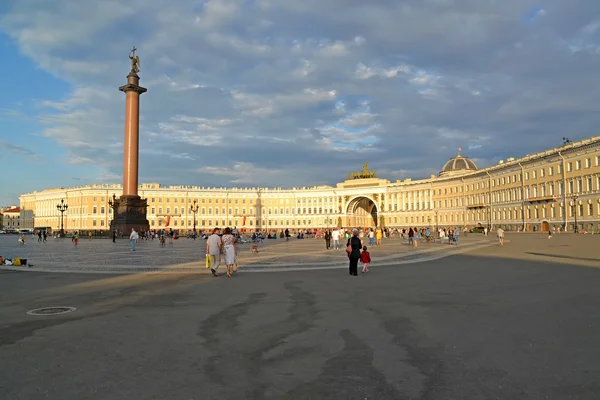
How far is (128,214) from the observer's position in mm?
51188

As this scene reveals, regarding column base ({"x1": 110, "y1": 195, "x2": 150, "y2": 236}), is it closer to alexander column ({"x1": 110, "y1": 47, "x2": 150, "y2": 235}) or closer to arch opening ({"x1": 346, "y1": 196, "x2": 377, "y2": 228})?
alexander column ({"x1": 110, "y1": 47, "x2": 150, "y2": 235})

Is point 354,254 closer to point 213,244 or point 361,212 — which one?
point 213,244

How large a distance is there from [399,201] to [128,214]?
3957 inches

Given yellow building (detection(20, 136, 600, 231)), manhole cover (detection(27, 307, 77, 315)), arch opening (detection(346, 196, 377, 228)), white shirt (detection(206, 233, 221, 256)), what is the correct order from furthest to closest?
arch opening (detection(346, 196, 377, 228)) < yellow building (detection(20, 136, 600, 231)) < white shirt (detection(206, 233, 221, 256)) < manhole cover (detection(27, 307, 77, 315))

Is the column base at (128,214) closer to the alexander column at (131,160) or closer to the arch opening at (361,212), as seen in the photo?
the alexander column at (131,160)

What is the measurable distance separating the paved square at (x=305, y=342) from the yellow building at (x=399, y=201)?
66299 millimetres

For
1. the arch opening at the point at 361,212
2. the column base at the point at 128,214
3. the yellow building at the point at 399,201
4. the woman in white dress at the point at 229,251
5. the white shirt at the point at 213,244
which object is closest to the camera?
the woman in white dress at the point at 229,251

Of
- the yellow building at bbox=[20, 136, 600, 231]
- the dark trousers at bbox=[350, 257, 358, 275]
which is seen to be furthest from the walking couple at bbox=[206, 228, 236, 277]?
the yellow building at bbox=[20, 136, 600, 231]

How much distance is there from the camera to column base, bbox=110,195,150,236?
167 ft

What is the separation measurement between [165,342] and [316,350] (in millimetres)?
2313

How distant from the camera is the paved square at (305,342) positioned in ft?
16.4

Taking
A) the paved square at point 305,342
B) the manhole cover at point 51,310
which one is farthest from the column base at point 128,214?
the manhole cover at point 51,310

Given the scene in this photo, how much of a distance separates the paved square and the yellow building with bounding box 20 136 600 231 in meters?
66.3

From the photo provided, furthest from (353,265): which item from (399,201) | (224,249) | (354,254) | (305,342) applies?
(399,201)
